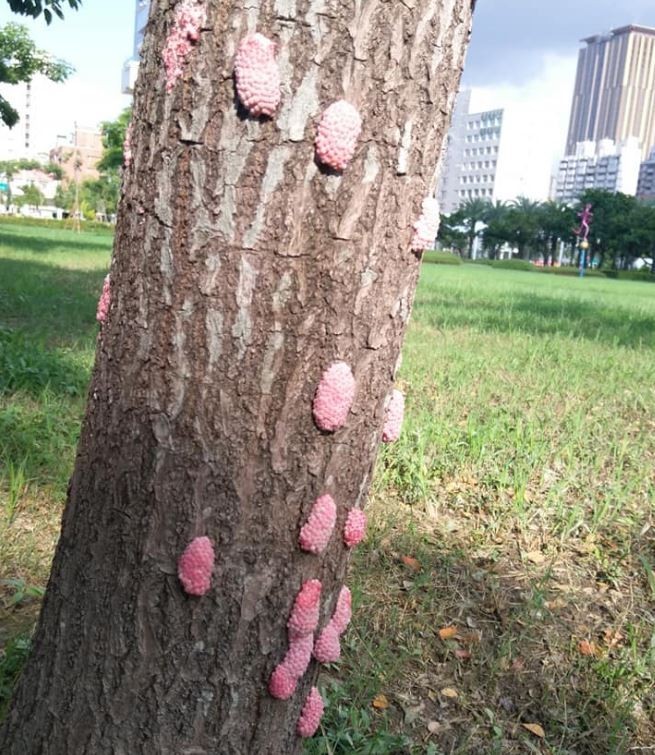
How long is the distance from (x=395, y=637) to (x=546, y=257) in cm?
7194

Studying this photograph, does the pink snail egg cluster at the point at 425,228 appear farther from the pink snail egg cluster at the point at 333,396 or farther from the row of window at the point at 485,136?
the row of window at the point at 485,136

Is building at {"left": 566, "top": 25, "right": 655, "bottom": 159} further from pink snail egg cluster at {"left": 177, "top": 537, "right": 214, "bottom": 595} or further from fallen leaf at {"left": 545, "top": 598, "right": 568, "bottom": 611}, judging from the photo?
pink snail egg cluster at {"left": 177, "top": 537, "right": 214, "bottom": 595}

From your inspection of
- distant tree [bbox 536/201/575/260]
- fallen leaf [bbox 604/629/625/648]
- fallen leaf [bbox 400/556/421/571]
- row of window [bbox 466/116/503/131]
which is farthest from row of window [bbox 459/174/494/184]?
fallen leaf [bbox 604/629/625/648]

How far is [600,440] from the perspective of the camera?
4.00 metres

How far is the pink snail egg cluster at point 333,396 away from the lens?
126 centimetres

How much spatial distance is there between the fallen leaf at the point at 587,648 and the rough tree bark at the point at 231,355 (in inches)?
51.2

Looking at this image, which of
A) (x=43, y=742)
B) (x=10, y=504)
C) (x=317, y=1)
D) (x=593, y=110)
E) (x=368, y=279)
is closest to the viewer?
(x=317, y=1)

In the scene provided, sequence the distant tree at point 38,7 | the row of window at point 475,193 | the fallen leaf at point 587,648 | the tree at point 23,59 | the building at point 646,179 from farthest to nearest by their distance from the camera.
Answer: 1. the building at point 646,179
2. the row of window at point 475,193
3. the tree at point 23,59
4. the distant tree at point 38,7
5. the fallen leaf at point 587,648

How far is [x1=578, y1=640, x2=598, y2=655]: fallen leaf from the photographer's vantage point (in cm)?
238

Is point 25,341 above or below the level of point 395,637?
above

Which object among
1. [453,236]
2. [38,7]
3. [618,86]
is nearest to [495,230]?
[453,236]

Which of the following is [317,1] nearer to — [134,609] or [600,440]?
[134,609]

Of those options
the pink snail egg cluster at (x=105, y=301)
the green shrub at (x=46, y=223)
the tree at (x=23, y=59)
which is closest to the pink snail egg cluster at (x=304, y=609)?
the pink snail egg cluster at (x=105, y=301)

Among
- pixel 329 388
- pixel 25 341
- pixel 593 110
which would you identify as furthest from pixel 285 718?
pixel 593 110
